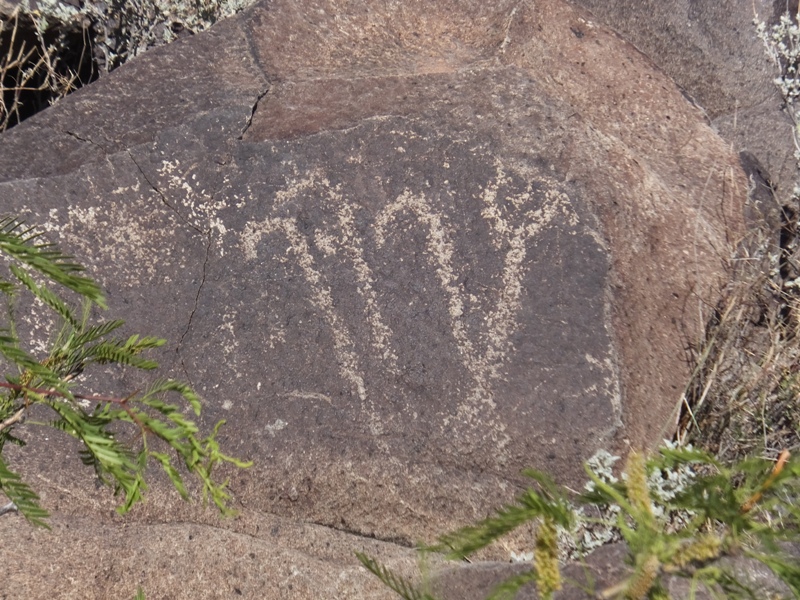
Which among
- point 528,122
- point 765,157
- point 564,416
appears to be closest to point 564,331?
point 564,416

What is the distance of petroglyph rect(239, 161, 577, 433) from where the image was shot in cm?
206

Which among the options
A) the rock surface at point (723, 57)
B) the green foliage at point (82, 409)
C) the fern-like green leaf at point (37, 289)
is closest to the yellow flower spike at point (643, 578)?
the green foliage at point (82, 409)

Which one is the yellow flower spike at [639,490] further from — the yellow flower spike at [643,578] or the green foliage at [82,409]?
the green foliage at [82,409]

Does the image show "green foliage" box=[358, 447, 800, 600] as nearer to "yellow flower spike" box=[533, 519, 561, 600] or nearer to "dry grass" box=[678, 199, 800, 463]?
"yellow flower spike" box=[533, 519, 561, 600]

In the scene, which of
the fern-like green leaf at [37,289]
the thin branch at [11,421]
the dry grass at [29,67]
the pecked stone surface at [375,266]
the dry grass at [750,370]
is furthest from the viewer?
the dry grass at [29,67]

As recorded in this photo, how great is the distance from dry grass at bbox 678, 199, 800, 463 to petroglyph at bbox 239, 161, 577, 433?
0.55m

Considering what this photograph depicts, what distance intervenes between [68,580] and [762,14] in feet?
9.64

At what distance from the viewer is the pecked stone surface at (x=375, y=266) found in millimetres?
1994

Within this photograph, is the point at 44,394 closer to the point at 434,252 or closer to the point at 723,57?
the point at 434,252

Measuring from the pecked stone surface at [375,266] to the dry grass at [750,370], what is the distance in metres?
0.09

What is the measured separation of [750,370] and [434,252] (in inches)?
40.7

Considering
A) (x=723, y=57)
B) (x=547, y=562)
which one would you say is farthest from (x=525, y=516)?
(x=723, y=57)

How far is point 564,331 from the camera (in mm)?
2084

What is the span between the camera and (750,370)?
8.04 feet
